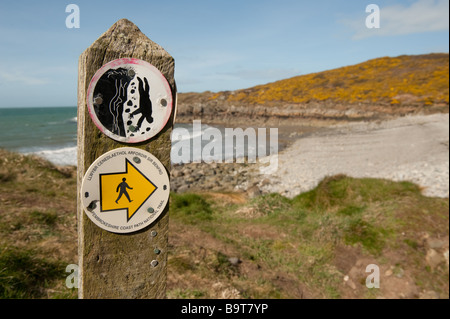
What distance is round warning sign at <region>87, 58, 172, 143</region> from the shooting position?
1560 millimetres

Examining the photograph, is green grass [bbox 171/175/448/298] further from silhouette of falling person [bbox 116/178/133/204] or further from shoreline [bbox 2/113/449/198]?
silhouette of falling person [bbox 116/178/133/204]

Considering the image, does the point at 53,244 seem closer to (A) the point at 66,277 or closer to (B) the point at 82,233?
(A) the point at 66,277

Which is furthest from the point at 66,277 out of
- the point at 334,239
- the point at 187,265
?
the point at 334,239

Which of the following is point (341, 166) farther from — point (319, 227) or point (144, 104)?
point (144, 104)

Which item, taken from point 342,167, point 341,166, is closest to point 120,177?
point 342,167

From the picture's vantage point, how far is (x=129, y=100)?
1.62m

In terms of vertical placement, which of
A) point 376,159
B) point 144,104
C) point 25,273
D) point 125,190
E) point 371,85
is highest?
point 371,85

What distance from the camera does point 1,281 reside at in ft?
9.86

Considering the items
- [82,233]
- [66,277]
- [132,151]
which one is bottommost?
[66,277]

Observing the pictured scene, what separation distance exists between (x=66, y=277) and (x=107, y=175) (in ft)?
8.44

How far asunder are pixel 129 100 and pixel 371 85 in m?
50.6

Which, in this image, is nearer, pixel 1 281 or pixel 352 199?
pixel 1 281

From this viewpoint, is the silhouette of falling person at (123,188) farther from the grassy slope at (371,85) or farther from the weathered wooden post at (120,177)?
the grassy slope at (371,85)
